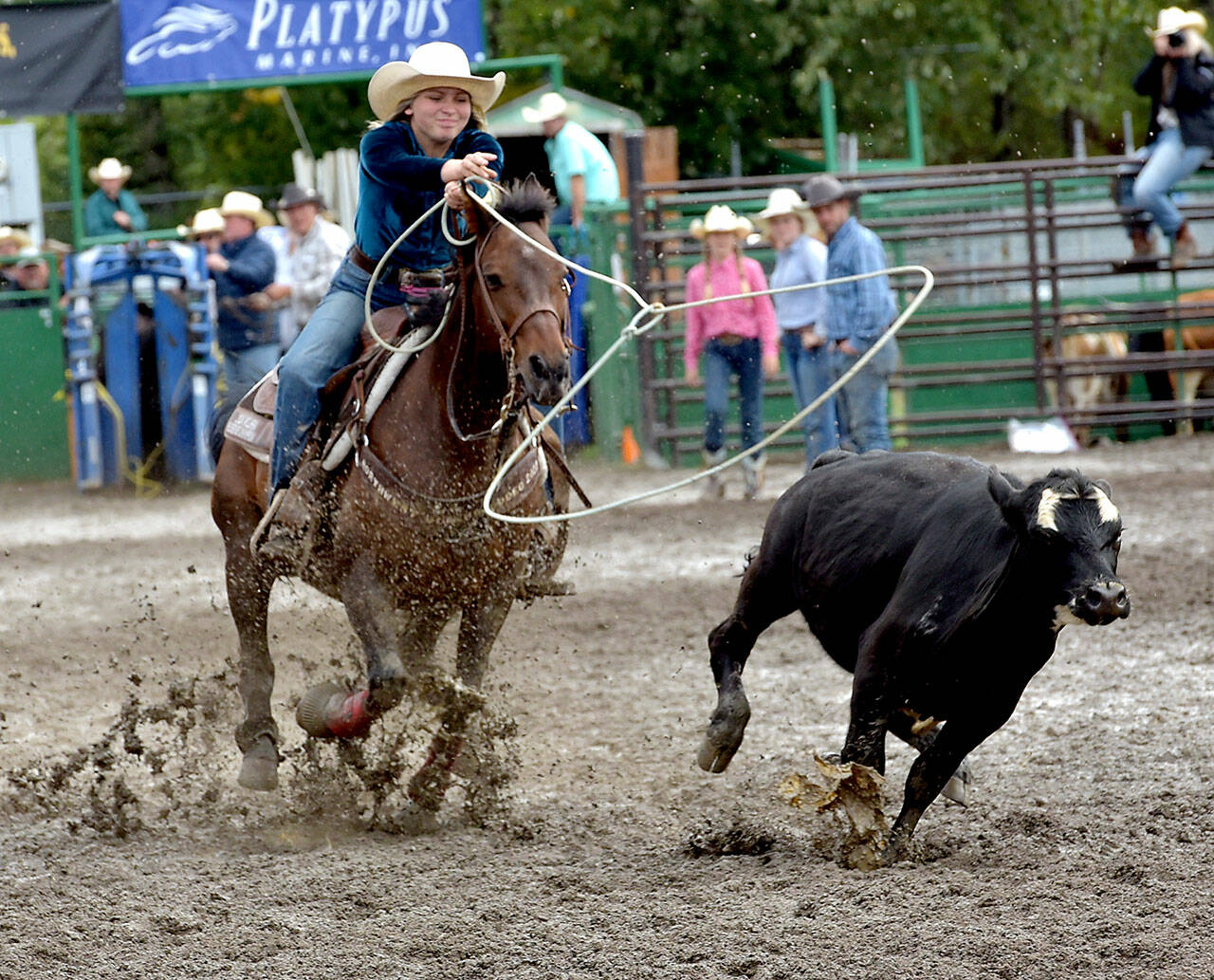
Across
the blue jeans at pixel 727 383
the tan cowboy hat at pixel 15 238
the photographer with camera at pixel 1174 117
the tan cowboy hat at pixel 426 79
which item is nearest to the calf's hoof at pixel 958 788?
the tan cowboy hat at pixel 426 79

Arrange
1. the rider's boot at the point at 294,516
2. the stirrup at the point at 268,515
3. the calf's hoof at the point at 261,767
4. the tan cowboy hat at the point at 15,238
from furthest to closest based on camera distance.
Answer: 1. the tan cowboy hat at the point at 15,238
2. the calf's hoof at the point at 261,767
3. the stirrup at the point at 268,515
4. the rider's boot at the point at 294,516

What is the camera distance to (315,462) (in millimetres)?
5133

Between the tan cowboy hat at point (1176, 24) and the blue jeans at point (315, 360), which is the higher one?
the tan cowboy hat at point (1176, 24)

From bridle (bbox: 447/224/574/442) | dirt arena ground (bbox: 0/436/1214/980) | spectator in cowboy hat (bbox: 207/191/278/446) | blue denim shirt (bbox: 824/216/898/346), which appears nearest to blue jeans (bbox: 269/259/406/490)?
dirt arena ground (bbox: 0/436/1214/980)

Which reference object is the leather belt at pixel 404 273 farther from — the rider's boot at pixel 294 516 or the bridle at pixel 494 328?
the rider's boot at pixel 294 516

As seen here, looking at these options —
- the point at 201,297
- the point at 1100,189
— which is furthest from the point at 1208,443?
the point at 201,297

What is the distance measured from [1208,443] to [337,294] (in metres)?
9.63

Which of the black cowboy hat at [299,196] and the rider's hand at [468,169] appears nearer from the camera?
the rider's hand at [468,169]

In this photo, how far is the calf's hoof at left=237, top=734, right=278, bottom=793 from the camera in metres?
5.38

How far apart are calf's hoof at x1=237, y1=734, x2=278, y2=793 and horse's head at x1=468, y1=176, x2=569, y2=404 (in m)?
1.71

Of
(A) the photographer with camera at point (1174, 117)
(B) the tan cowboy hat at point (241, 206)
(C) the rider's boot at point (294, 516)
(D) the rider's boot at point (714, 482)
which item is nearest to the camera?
(C) the rider's boot at point (294, 516)

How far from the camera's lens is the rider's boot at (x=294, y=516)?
16.6 feet

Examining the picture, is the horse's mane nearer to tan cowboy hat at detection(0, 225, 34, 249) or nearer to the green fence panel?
the green fence panel

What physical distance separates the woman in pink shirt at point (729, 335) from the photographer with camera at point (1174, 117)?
339 centimetres
